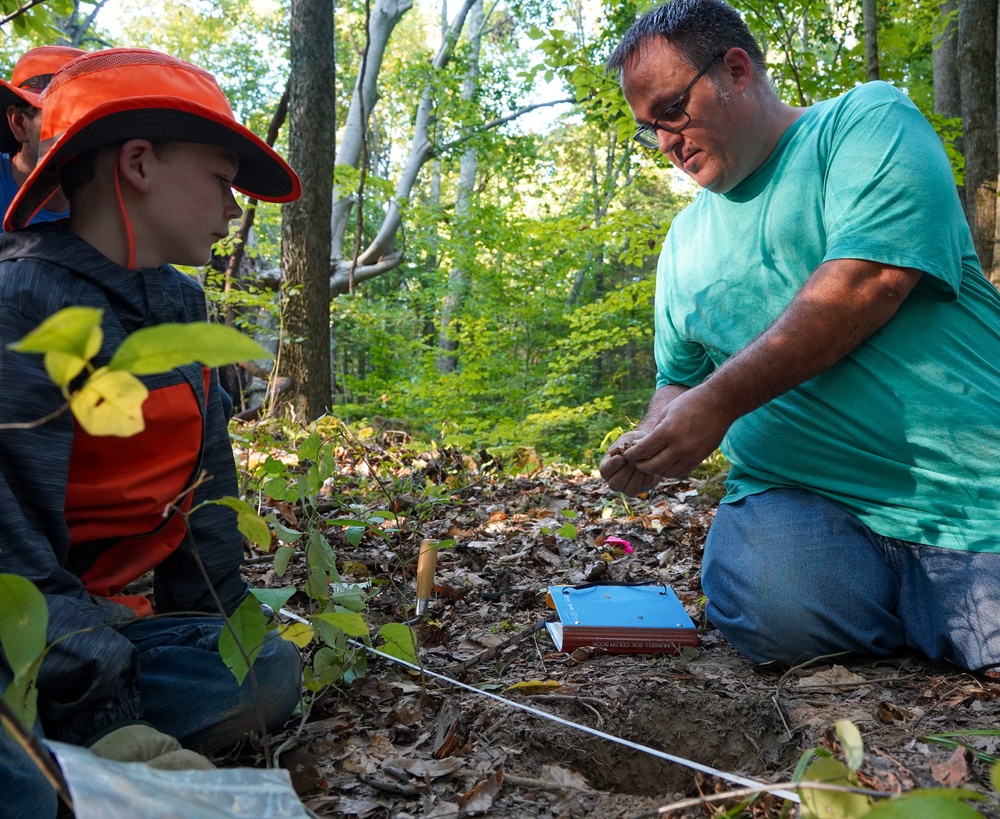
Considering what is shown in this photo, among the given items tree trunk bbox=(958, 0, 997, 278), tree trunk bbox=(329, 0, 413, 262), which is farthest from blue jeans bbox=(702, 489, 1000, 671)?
tree trunk bbox=(329, 0, 413, 262)

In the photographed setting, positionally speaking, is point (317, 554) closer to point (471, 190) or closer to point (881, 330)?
point (881, 330)

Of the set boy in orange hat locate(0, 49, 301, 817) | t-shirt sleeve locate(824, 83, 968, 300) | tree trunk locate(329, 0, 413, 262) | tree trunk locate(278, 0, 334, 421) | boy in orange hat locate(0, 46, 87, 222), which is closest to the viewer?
boy in orange hat locate(0, 49, 301, 817)

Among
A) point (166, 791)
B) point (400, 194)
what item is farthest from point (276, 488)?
point (400, 194)

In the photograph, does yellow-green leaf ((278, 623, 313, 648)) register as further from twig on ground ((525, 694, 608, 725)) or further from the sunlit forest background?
the sunlit forest background

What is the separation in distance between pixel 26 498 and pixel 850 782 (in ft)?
4.93

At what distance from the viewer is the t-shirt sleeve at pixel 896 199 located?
204 centimetres

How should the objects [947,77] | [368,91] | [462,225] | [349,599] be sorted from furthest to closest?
[462,225]
[368,91]
[947,77]
[349,599]

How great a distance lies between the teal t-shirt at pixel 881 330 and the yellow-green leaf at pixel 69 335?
2008mm

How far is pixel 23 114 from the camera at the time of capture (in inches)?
93.4

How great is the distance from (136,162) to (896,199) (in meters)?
1.99

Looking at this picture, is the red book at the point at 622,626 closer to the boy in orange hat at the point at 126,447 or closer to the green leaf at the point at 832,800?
the boy in orange hat at the point at 126,447

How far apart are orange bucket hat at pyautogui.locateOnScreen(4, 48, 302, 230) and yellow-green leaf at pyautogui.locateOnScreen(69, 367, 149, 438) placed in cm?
117

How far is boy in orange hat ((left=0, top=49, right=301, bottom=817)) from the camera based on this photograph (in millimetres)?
1383

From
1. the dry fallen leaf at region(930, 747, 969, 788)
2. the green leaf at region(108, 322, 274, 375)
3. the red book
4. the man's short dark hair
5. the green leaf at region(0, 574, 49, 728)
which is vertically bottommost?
the red book
